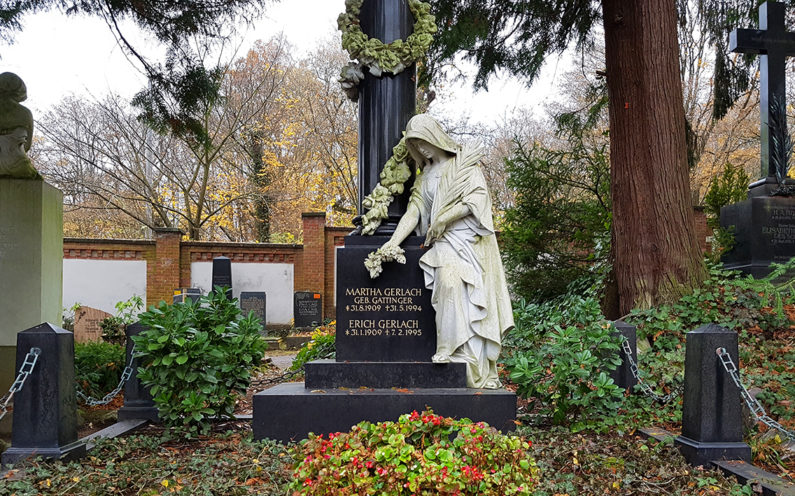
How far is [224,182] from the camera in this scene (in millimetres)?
27719

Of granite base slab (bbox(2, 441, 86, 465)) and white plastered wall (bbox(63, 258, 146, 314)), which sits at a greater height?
white plastered wall (bbox(63, 258, 146, 314))

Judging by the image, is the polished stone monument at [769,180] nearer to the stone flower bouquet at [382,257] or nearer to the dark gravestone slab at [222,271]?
the stone flower bouquet at [382,257]

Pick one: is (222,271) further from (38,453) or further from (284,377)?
(38,453)

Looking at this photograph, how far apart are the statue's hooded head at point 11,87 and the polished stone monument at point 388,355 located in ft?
12.3

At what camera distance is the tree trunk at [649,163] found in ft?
27.8

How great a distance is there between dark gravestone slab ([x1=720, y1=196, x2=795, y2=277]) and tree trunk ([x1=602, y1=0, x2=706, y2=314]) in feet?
6.66

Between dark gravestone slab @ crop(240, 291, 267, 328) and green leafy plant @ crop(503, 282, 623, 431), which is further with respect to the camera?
dark gravestone slab @ crop(240, 291, 267, 328)

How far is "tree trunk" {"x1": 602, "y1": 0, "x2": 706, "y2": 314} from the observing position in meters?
8.48

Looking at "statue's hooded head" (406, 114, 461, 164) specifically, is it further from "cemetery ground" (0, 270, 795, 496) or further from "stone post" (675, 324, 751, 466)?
"stone post" (675, 324, 751, 466)

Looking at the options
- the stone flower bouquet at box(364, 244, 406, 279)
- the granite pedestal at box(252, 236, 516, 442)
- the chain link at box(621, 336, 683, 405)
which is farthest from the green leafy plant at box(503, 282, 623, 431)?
the stone flower bouquet at box(364, 244, 406, 279)

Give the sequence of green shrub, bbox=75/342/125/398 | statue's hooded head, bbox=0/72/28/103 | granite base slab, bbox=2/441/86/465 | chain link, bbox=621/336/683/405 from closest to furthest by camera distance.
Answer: granite base slab, bbox=2/441/86/465, chain link, bbox=621/336/683/405, statue's hooded head, bbox=0/72/28/103, green shrub, bbox=75/342/125/398

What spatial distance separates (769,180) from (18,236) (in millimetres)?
10753

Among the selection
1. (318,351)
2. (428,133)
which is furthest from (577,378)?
(318,351)

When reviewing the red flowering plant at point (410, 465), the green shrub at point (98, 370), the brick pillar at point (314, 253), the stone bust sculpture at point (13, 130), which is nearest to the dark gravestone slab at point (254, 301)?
the brick pillar at point (314, 253)
